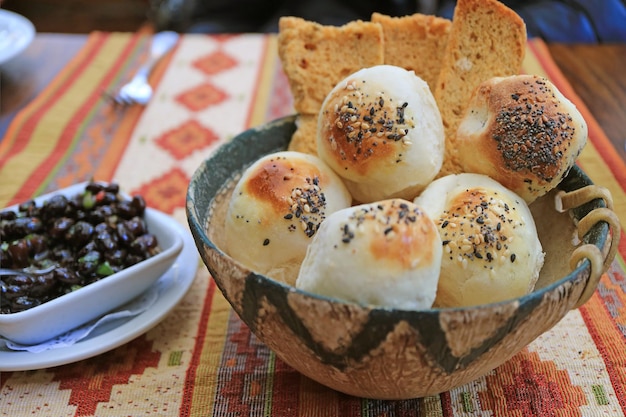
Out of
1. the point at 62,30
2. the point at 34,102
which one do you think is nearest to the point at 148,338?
the point at 34,102

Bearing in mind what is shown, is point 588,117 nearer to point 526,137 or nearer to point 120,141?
point 526,137

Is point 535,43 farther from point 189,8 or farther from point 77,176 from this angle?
point 189,8

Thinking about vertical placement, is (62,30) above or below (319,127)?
below

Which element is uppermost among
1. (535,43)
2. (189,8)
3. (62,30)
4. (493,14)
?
(493,14)

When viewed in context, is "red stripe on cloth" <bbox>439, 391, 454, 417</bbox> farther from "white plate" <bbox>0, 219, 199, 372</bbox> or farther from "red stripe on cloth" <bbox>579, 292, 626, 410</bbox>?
"white plate" <bbox>0, 219, 199, 372</bbox>

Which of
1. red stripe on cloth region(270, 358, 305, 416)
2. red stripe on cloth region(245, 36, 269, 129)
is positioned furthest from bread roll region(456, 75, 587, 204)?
red stripe on cloth region(245, 36, 269, 129)

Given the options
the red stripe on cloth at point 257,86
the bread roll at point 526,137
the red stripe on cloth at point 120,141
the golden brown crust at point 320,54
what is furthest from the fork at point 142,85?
the bread roll at point 526,137

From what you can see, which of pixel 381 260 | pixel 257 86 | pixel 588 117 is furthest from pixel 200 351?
pixel 588 117
